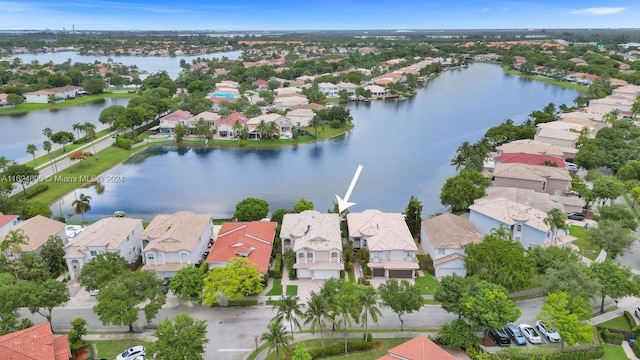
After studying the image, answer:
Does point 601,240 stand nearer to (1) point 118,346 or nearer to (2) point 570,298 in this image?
(2) point 570,298

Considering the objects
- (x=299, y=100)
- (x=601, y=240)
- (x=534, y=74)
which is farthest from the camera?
(x=534, y=74)

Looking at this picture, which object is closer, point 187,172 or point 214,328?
point 214,328

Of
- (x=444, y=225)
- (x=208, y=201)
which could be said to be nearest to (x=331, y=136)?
(x=208, y=201)

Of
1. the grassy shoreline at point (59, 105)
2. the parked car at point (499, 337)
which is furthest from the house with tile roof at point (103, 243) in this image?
the grassy shoreline at point (59, 105)

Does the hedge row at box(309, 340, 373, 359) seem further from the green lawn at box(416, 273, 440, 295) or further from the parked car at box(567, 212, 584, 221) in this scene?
the parked car at box(567, 212, 584, 221)

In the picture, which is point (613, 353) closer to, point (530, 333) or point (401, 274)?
point (530, 333)

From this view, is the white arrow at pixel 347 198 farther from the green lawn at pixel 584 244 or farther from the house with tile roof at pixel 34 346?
the house with tile roof at pixel 34 346
